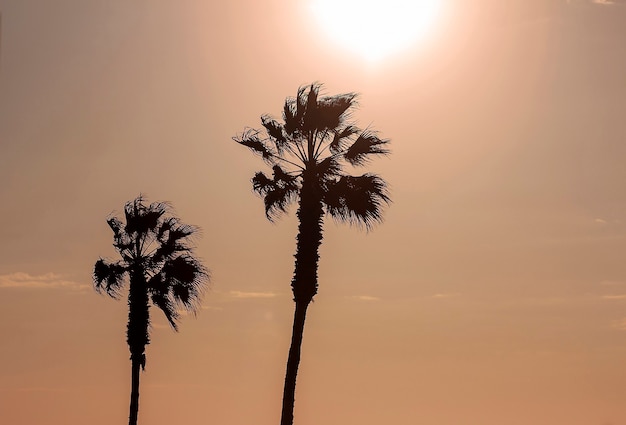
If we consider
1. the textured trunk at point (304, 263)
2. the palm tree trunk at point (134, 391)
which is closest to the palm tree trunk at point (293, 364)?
the textured trunk at point (304, 263)

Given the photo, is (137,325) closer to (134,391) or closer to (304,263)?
(134,391)

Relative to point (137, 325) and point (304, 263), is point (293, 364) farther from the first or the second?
point (137, 325)

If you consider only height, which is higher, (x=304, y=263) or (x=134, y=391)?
(x=304, y=263)

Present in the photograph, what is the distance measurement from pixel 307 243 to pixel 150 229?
14.1 metres

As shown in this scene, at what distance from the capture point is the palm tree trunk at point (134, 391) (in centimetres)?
6500

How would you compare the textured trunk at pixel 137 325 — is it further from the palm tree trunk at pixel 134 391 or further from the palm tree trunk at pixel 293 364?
the palm tree trunk at pixel 293 364

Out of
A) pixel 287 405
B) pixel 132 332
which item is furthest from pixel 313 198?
pixel 132 332

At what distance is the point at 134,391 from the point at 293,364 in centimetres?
1341

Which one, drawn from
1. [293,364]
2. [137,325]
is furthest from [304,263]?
[137,325]

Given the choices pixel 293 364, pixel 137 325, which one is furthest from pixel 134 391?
pixel 293 364

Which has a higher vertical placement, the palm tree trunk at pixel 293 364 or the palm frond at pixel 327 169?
the palm frond at pixel 327 169

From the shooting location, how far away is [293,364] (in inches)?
2199

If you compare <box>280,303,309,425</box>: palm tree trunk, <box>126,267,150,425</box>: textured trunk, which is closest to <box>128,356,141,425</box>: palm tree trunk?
<box>126,267,150,425</box>: textured trunk

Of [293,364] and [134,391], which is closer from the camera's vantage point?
[293,364]
